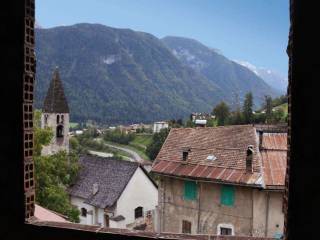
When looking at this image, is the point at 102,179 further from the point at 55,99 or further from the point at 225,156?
the point at 225,156

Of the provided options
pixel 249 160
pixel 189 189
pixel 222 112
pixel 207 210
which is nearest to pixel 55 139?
pixel 189 189

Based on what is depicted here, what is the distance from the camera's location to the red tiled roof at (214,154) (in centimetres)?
1638

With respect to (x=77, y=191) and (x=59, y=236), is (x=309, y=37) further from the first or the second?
(x=77, y=191)

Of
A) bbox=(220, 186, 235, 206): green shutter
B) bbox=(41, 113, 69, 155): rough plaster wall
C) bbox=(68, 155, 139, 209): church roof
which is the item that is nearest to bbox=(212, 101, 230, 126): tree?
bbox=(41, 113, 69, 155): rough plaster wall

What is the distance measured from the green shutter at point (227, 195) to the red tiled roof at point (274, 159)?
1.41 metres

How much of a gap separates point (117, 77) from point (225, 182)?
127914 millimetres

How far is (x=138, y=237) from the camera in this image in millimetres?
2482

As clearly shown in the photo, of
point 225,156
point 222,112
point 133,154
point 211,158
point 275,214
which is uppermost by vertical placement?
Answer: point 222,112

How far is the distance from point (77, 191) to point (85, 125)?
268 ft

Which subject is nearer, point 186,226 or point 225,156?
point 186,226

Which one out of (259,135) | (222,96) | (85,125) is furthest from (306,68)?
(222,96)

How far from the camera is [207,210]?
55.1 feet

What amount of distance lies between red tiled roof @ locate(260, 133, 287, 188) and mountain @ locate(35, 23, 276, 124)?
84179mm

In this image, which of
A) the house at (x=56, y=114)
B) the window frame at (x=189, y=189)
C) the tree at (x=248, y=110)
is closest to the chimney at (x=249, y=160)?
the window frame at (x=189, y=189)
